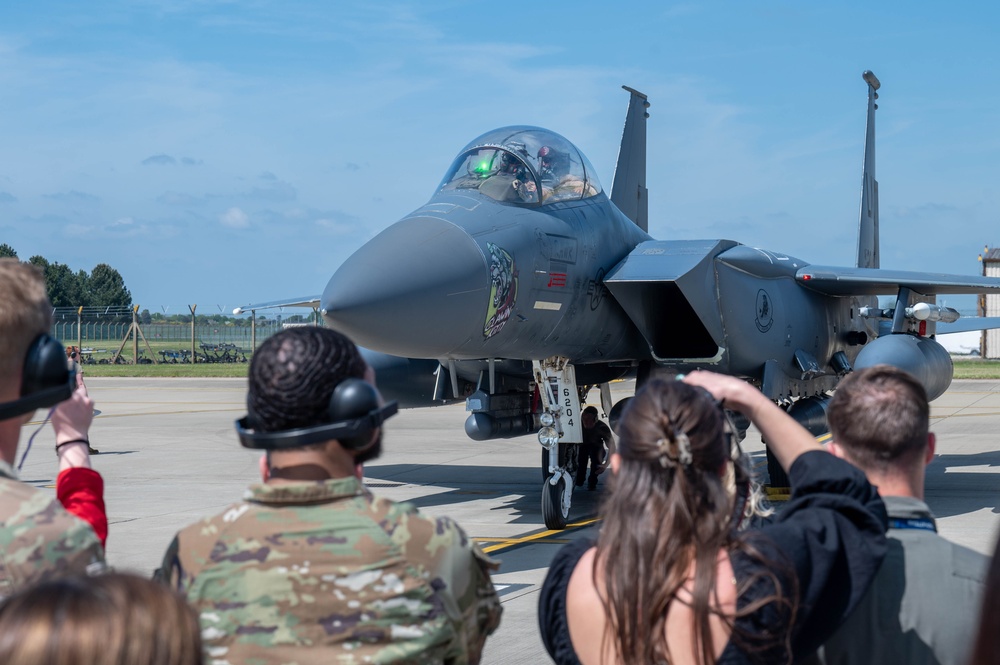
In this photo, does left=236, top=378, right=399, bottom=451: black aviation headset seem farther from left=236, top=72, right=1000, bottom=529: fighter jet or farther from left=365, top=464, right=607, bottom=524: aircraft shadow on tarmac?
left=365, top=464, right=607, bottom=524: aircraft shadow on tarmac

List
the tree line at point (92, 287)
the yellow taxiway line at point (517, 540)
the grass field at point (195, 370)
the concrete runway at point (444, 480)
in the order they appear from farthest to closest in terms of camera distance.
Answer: the tree line at point (92, 287) → the grass field at point (195, 370) → the yellow taxiway line at point (517, 540) → the concrete runway at point (444, 480)

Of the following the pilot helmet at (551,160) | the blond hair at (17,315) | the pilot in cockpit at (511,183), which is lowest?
the blond hair at (17,315)

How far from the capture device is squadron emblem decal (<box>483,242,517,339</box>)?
26.7 feet

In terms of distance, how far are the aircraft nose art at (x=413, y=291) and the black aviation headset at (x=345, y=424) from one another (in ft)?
16.8

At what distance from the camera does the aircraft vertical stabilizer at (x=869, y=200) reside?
1723 centimetres

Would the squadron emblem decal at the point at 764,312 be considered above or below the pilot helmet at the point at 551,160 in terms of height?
below

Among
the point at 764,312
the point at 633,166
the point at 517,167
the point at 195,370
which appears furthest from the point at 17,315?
the point at 195,370

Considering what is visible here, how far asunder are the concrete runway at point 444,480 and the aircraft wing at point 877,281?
236cm

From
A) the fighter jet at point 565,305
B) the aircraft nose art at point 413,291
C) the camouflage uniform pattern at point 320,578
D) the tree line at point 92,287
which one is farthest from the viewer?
the tree line at point 92,287

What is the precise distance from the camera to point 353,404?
208 centimetres

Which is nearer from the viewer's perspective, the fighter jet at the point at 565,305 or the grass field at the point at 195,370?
the fighter jet at the point at 565,305

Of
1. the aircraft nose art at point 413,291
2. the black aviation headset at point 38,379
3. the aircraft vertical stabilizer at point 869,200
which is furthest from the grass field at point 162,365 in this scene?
the black aviation headset at point 38,379

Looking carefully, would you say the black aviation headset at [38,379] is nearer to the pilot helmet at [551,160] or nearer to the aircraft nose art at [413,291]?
the aircraft nose art at [413,291]

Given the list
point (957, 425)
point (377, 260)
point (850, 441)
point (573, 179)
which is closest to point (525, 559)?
point (377, 260)
